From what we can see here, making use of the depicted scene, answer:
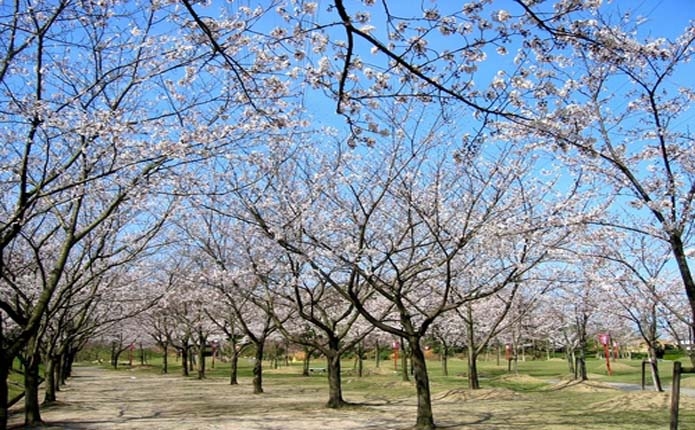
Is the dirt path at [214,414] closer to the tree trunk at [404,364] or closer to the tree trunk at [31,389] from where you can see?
the tree trunk at [31,389]

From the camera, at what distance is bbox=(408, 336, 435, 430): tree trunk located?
408 inches

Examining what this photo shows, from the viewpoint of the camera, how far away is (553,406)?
14359 mm

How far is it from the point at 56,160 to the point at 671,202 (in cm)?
911

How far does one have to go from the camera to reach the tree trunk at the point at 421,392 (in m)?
10.4

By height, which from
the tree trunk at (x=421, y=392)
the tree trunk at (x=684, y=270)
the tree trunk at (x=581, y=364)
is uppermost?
the tree trunk at (x=684, y=270)

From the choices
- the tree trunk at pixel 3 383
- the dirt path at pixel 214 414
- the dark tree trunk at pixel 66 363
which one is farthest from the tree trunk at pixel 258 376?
the tree trunk at pixel 3 383

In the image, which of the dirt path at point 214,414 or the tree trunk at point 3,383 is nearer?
the tree trunk at point 3,383

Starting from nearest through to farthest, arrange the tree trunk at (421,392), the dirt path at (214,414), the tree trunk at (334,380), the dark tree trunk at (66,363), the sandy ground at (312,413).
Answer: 1. the tree trunk at (421,392)
2. the sandy ground at (312,413)
3. the dirt path at (214,414)
4. the tree trunk at (334,380)
5. the dark tree trunk at (66,363)

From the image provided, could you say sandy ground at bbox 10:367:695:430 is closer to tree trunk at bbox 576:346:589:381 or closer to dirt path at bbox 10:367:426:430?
dirt path at bbox 10:367:426:430

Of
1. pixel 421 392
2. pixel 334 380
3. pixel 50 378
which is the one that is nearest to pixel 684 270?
pixel 421 392

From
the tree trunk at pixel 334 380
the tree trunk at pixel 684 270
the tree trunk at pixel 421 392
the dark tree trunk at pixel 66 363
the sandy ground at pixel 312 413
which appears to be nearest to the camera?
the tree trunk at pixel 684 270

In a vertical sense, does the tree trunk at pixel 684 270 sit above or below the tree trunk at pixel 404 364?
above

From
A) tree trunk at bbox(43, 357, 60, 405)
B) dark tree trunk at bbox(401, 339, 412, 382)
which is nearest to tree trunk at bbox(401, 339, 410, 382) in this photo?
dark tree trunk at bbox(401, 339, 412, 382)

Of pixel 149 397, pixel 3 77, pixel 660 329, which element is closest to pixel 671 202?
pixel 3 77
